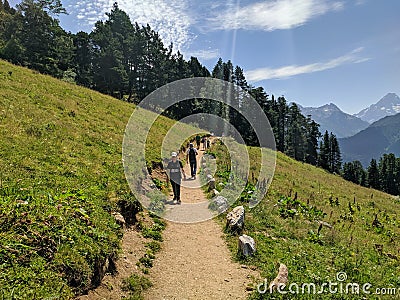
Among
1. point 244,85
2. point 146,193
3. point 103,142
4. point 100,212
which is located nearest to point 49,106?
point 103,142

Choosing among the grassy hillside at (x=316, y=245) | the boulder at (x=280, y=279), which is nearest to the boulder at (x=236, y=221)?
the grassy hillside at (x=316, y=245)

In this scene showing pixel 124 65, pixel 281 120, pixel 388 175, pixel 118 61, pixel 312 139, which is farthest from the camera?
pixel 388 175

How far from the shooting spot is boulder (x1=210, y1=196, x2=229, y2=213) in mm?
14516

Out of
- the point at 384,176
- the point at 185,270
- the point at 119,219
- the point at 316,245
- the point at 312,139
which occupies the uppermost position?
the point at 312,139

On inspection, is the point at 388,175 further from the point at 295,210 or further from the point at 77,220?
the point at 77,220

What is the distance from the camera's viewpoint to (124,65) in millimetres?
68500

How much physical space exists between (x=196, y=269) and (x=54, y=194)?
200 inches

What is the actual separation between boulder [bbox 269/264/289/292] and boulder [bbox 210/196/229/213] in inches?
240

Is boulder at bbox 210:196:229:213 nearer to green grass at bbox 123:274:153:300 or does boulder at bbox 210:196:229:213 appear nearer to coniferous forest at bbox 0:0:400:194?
green grass at bbox 123:274:153:300

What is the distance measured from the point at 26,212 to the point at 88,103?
20.5 metres

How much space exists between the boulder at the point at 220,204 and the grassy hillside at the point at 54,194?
15.4ft

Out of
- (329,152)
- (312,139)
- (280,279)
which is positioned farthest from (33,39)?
(329,152)

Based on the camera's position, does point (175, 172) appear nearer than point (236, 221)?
No

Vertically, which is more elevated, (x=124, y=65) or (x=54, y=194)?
(x=124, y=65)
